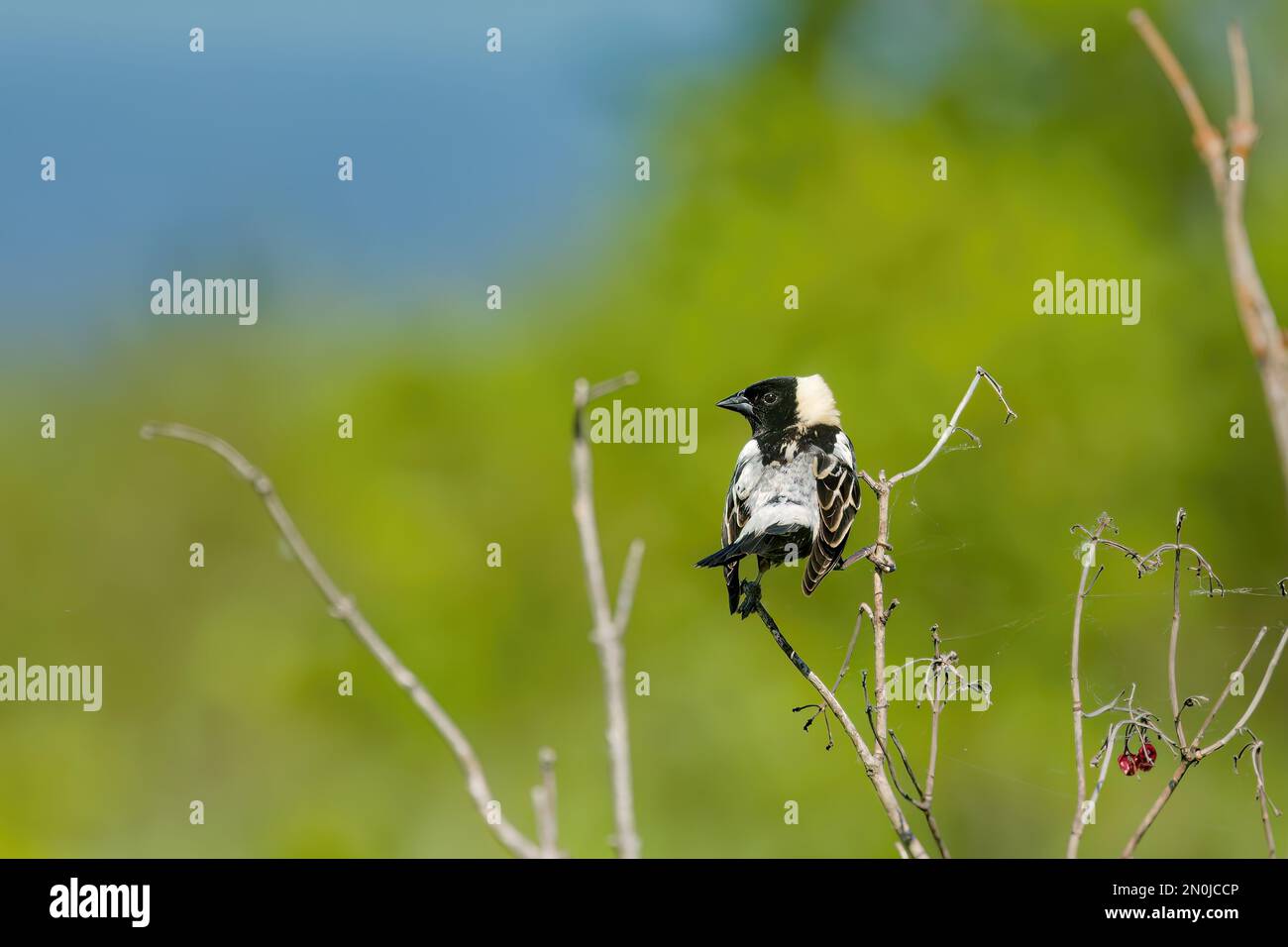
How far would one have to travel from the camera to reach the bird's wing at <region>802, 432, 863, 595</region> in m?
5.21

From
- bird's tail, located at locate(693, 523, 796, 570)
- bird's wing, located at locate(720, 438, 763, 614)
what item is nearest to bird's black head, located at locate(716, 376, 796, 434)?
bird's wing, located at locate(720, 438, 763, 614)

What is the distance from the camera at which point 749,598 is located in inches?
171

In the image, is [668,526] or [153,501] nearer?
[668,526]

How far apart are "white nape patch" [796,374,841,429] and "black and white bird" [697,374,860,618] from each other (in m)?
0.05

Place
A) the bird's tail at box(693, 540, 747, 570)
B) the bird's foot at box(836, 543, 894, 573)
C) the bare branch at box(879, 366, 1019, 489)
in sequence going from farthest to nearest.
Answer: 1. the bird's tail at box(693, 540, 747, 570)
2. the bird's foot at box(836, 543, 894, 573)
3. the bare branch at box(879, 366, 1019, 489)

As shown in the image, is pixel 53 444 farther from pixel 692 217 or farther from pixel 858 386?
pixel 858 386

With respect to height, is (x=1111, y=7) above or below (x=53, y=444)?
above

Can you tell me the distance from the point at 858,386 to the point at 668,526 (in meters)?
2.98

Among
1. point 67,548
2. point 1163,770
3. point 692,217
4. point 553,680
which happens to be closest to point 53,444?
point 67,548

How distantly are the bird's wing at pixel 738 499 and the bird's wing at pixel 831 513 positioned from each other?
293mm

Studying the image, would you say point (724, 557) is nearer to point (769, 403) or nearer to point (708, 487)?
point (769, 403)

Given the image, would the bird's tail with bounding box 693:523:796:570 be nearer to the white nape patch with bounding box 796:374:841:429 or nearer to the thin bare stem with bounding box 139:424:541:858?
→ the white nape patch with bounding box 796:374:841:429

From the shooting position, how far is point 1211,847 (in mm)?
12836
